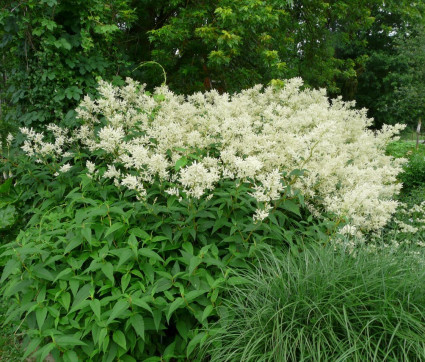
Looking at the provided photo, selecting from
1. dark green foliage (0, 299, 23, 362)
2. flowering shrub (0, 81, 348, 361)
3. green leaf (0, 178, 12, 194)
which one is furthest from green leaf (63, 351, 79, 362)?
green leaf (0, 178, 12, 194)

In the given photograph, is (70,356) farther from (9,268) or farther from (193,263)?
(193,263)

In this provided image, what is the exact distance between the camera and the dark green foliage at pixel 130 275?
89.0 inches

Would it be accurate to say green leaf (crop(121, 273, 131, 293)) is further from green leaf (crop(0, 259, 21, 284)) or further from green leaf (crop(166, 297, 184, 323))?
green leaf (crop(0, 259, 21, 284))

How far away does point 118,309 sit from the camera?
211 cm

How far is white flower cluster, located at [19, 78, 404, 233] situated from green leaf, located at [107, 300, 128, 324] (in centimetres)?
81

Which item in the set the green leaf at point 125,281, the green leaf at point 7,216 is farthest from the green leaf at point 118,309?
the green leaf at point 7,216

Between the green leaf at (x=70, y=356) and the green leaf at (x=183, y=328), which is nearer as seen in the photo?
the green leaf at (x=70, y=356)

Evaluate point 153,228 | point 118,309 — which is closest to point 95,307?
point 118,309

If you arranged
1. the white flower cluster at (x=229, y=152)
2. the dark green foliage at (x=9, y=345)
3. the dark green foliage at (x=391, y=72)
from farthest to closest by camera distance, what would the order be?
the dark green foliage at (x=391, y=72), the dark green foliage at (x=9, y=345), the white flower cluster at (x=229, y=152)

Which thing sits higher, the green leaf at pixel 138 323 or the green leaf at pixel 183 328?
the green leaf at pixel 138 323

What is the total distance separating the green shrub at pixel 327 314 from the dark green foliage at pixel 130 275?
0.19m

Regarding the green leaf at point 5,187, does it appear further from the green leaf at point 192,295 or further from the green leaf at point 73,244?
the green leaf at point 192,295

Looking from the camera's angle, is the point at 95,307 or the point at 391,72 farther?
the point at 391,72

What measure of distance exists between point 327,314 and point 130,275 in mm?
1278
